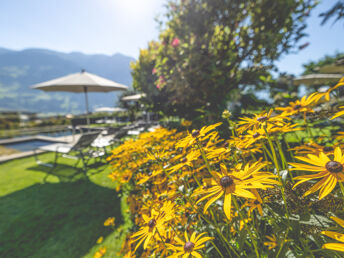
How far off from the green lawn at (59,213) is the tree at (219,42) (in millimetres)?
2631

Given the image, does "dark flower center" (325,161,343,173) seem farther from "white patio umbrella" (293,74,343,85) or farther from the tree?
the tree

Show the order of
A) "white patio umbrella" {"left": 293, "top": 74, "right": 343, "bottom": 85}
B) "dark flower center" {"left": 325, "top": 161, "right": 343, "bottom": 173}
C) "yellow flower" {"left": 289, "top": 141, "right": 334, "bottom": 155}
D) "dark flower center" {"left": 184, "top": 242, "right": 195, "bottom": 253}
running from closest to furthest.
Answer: "dark flower center" {"left": 325, "top": 161, "right": 343, "bottom": 173} → "dark flower center" {"left": 184, "top": 242, "right": 195, "bottom": 253} → "yellow flower" {"left": 289, "top": 141, "right": 334, "bottom": 155} → "white patio umbrella" {"left": 293, "top": 74, "right": 343, "bottom": 85}

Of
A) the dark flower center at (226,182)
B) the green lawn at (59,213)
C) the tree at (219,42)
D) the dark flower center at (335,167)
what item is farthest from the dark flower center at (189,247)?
the tree at (219,42)

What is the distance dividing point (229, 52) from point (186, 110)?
1802 millimetres

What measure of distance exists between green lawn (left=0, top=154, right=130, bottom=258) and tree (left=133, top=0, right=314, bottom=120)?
8.63 feet

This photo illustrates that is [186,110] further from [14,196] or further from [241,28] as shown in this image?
[14,196]

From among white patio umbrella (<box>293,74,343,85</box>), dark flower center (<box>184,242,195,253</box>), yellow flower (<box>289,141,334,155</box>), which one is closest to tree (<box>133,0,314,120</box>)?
white patio umbrella (<box>293,74,343,85</box>)

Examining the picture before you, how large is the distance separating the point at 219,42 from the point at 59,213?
183 inches

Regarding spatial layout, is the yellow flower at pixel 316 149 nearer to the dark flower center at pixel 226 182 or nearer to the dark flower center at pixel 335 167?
the dark flower center at pixel 335 167

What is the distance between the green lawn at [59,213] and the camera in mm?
2156

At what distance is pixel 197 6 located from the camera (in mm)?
3334

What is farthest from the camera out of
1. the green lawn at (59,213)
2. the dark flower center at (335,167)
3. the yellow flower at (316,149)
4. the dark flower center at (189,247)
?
the green lawn at (59,213)

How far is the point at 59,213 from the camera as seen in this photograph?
114 inches

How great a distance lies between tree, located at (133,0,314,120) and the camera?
3.33 metres
